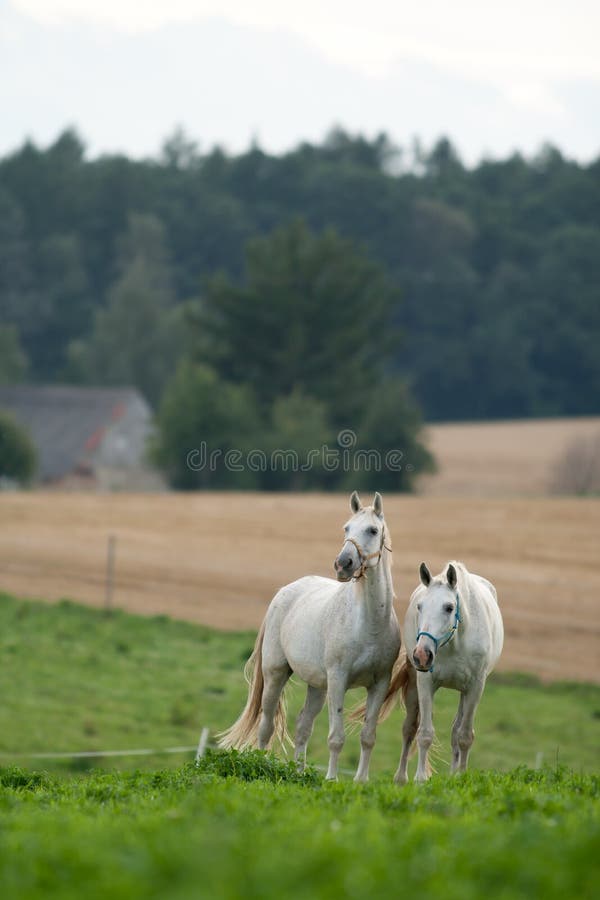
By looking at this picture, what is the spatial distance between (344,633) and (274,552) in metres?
26.5

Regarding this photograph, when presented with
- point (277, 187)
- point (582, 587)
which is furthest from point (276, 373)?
point (277, 187)

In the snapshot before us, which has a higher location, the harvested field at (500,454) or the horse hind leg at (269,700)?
the harvested field at (500,454)

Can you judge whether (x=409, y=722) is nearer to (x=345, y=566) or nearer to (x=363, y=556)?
(x=363, y=556)

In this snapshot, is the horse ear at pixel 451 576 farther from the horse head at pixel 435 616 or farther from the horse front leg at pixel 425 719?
the horse front leg at pixel 425 719

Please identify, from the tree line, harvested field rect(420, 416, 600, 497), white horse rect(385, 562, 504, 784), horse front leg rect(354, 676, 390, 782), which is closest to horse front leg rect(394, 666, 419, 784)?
white horse rect(385, 562, 504, 784)

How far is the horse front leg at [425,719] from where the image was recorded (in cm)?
934

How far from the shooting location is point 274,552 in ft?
118

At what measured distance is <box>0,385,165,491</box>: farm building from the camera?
6406cm

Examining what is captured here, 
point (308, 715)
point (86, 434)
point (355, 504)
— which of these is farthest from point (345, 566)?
point (86, 434)

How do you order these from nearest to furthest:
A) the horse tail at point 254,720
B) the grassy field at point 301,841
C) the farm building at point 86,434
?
the grassy field at point 301,841 → the horse tail at point 254,720 → the farm building at point 86,434

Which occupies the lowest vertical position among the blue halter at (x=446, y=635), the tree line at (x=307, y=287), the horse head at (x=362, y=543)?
the blue halter at (x=446, y=635)

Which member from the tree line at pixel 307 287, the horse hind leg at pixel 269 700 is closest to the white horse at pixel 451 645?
the horse hind leg at pixel 269 700

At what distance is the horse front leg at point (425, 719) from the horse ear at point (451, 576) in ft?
2.26

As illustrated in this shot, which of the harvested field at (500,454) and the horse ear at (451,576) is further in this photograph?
the harvested field at (500,454)
